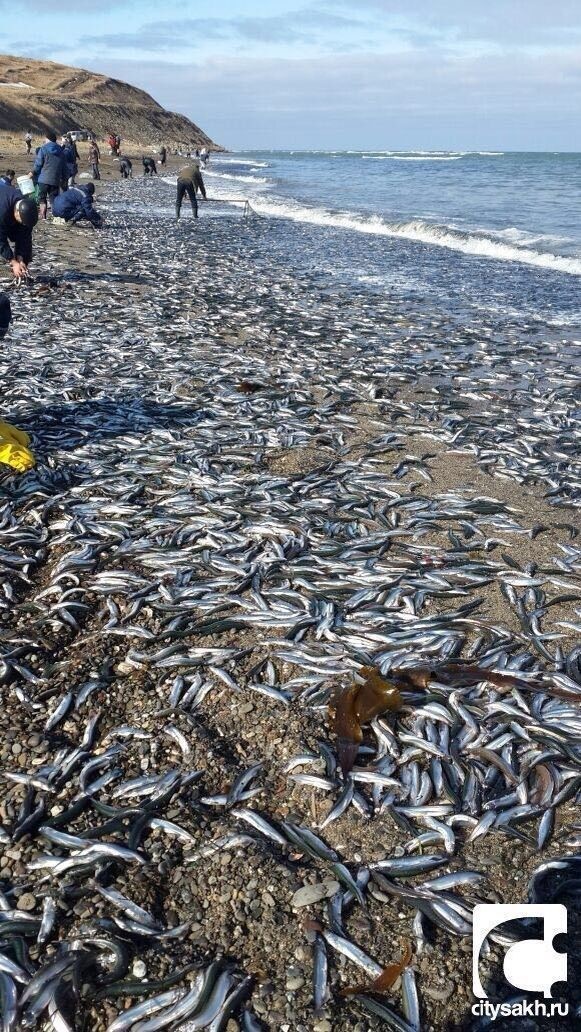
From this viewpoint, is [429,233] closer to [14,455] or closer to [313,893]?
[14,455]

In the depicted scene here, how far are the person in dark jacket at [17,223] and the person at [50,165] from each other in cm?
763

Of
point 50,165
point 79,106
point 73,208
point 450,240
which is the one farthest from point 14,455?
point 79,106

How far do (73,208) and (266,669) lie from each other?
24206 millimetres

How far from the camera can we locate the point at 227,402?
9.57 meters

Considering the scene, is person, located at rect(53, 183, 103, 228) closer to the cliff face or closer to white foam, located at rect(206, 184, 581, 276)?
white foam, located at rect(206, 184, 581, 276)

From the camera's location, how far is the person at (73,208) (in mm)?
24750

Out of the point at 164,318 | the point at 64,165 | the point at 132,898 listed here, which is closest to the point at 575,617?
the point at 132,898

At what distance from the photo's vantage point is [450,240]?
28.5m

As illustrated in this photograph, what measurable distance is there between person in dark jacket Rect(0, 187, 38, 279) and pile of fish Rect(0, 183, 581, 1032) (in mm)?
3020

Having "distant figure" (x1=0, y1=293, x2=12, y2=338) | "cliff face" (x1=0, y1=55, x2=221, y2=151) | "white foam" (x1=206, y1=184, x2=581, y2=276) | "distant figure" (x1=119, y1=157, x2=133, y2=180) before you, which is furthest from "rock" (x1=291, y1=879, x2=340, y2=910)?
"cliff face" (x1=0, y1=55, x2=221, y2=151)

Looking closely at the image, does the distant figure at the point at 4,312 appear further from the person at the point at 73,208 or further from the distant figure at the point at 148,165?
the distant figure at the point at 148,165

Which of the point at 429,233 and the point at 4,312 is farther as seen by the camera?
the point at 429,233

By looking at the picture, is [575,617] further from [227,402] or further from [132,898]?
[227,402]

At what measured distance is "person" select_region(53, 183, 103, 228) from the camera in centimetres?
2475
